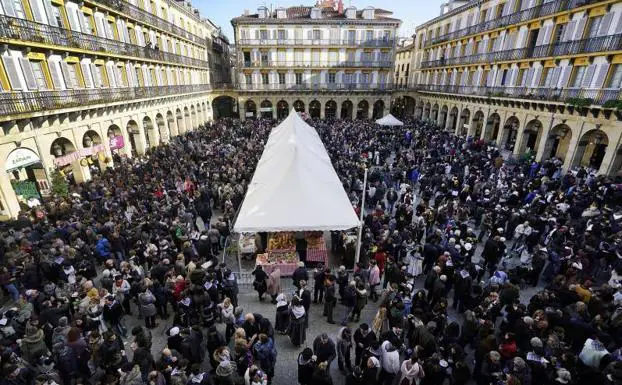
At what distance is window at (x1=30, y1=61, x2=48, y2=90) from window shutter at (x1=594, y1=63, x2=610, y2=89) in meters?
28.9

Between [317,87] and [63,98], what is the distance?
3070 cm

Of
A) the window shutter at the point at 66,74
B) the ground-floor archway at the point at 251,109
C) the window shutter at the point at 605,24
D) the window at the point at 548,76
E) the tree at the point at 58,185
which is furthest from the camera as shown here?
the ground-floor archway at the point at 251,109

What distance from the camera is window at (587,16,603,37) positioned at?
18.0 metres

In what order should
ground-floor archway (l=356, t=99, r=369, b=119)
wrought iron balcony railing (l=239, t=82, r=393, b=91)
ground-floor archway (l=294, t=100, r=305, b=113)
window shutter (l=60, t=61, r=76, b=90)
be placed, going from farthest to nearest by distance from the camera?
ground-floor archway (l=356, t=99, r=369, b=119)
ground-floor archway (l=294, t=100, r=305, b=113)
wrought iron balcony railing (l=239, t=82, r=393, b=91)
window shutter (l=60, t=61, r=76, b=90)

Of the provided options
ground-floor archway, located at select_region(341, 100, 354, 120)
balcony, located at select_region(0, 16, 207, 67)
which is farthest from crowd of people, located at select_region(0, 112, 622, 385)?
ground-floor archway, located at select_region(341, 100, 354, 120)

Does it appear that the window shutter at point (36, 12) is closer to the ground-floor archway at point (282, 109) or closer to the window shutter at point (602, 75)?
the window shutter at point (602, 75)

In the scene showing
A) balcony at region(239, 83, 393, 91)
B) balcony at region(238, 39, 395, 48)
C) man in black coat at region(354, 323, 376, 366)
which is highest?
balcony at region(238, 39, 395, 48)

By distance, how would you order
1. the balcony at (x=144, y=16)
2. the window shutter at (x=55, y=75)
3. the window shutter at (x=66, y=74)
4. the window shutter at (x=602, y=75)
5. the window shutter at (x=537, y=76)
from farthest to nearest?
the window shutter at (x=537, y=76)
the balcony at (x=144, y=16)
the window shutter at (x=602, y=75)
the window shutter at (x=66, y=74)
the window shutter at (x=55, y=75)

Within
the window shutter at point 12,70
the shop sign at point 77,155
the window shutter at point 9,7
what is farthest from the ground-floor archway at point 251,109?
the window shutter at point 12,70

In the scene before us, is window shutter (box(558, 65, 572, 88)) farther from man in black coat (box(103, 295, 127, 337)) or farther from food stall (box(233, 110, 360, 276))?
man in black coat (box(103, 295, 127, 337))

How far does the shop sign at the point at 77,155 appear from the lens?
14578 millimetres

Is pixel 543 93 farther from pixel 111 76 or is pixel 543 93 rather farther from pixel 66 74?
pixel 66 74

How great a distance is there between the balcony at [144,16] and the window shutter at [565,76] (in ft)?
94.5

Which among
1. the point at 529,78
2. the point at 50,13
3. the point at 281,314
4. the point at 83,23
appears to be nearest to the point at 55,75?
the point at 50,13
